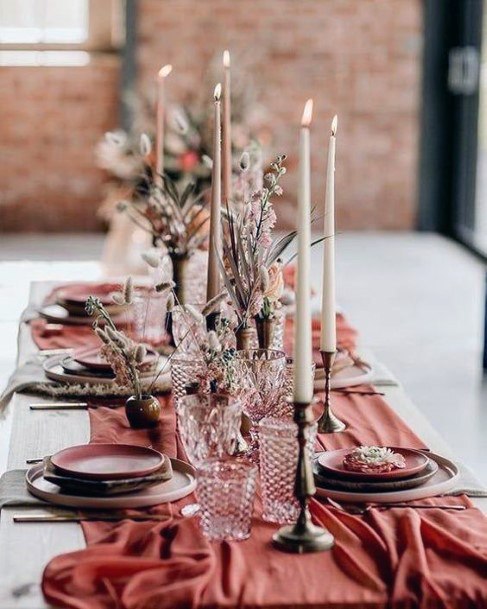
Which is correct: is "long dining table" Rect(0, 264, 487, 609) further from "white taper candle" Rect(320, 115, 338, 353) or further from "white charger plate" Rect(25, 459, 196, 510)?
"white taper candle" Rect(320, 115, 338, 353)

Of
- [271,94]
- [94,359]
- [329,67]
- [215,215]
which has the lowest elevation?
[94,359]

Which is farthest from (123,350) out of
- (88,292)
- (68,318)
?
(88,292)

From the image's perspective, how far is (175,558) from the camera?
64.9 inches

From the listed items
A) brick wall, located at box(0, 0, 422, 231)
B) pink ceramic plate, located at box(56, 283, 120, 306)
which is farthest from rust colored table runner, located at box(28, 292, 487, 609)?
brick wall, located at box(0, 0, 422, 231)

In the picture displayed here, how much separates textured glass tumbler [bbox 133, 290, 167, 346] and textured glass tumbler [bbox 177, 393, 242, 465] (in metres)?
1.04

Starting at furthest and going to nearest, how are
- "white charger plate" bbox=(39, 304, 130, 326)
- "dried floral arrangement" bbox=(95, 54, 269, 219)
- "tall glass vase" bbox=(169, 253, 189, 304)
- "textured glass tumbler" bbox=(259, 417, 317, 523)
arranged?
"dried floral arrangement" bbox=(95, 54, 269, 219)
"white charger plate" bbox=(39, 304, 130, 326)
"tall glass vase" bbox=(169, 253, 189, 304)
"textured glass tumbler" bbox=(259, 417, 317, 523)

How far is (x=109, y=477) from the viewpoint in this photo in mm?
1915

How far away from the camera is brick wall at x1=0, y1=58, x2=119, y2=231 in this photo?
8.50 metres

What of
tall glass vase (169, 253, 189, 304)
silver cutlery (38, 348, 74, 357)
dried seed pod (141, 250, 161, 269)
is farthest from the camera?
tall glass vase (169, 253, 189, 304)

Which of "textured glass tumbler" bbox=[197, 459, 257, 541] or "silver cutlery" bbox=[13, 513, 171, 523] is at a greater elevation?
"textured glass tumbler" bbox=[197, 459, 257, 541]

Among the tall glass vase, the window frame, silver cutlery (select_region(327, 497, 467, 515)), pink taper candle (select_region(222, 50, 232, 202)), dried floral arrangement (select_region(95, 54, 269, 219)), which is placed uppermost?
the window frame

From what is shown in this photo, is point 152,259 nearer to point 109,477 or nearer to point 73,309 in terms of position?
point 109,477

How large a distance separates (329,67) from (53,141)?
183 cm

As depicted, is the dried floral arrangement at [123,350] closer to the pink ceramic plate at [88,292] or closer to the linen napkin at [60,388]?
the linen napkin at [60,388]
